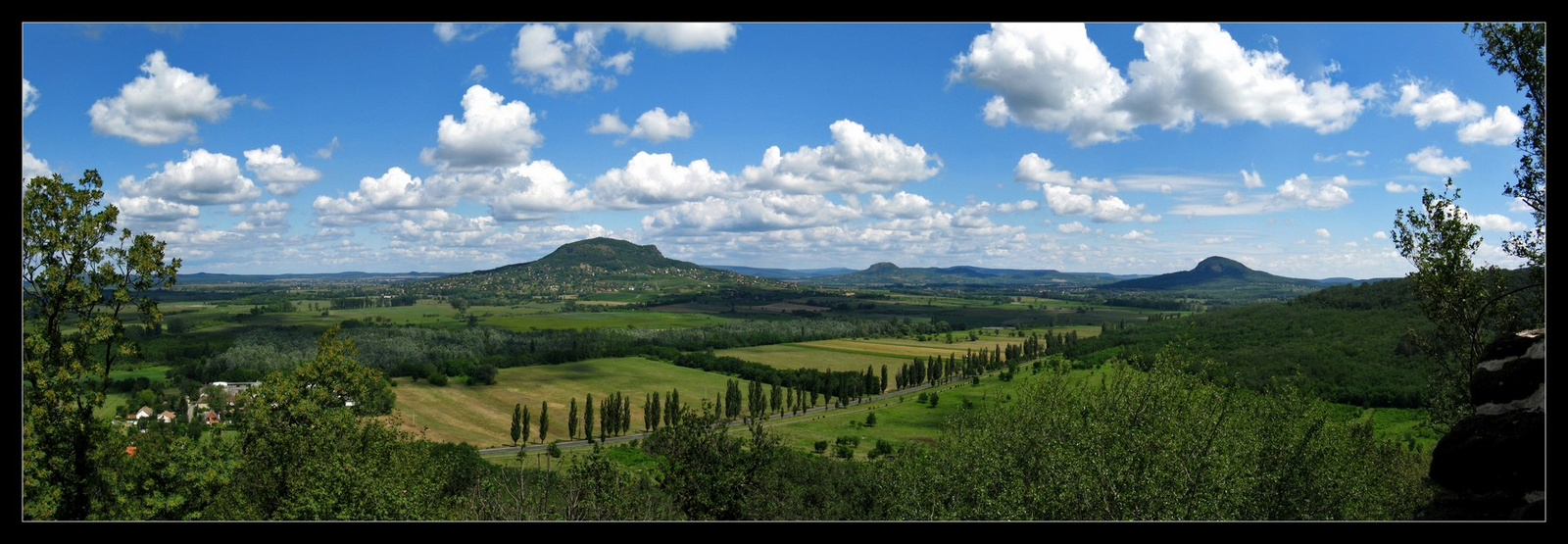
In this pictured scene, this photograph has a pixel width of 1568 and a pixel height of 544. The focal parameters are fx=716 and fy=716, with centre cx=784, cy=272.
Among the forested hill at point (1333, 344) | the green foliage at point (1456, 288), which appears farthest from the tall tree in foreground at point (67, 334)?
the forested hill at point (1333, 344)

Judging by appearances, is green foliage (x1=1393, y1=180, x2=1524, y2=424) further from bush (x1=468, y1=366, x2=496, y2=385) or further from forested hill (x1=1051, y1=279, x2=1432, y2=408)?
bush (x1=468, y1=366, x2=496, y2=385)

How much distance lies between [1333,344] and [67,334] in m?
100.0

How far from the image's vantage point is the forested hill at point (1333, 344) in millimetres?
66375

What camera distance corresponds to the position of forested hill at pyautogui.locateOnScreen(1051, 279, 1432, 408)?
6638 centimetres

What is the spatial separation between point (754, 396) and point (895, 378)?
30.3 m

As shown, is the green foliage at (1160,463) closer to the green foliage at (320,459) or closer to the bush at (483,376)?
the green foliage at (320,459)

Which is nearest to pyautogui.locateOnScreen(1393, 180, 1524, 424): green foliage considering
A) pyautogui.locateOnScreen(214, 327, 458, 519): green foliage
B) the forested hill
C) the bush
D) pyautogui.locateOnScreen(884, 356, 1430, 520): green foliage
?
pyautogui.locateOnScreen(884, 356, 1430, 520): green foliage

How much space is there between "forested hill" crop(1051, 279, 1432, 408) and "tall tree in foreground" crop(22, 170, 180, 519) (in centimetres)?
5165

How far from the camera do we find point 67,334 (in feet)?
39.1

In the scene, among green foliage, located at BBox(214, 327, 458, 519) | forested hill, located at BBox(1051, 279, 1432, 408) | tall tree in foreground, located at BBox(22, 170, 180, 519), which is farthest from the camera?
forested hill, located at BBox(1051, 279, 1432, 408)

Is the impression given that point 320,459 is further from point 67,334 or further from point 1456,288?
point 1456,288

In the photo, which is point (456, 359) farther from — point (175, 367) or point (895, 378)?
point (895, 378)
